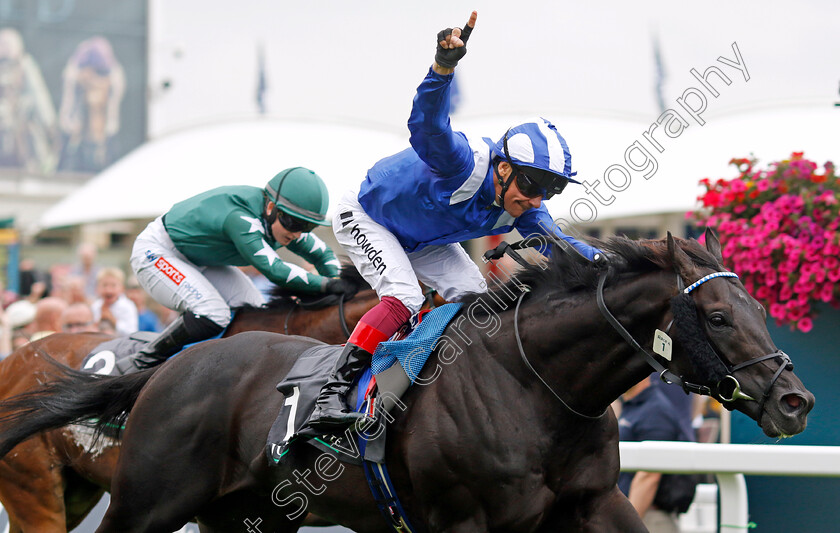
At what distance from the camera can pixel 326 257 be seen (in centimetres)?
543

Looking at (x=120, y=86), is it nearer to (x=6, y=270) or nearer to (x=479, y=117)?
(x=6, y=270)

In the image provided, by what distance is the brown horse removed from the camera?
4699mm

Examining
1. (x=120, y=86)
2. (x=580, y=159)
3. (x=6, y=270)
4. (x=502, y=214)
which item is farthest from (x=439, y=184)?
(x=120, y=86)

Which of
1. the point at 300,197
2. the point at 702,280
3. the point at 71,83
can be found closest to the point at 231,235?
the point at 300,197

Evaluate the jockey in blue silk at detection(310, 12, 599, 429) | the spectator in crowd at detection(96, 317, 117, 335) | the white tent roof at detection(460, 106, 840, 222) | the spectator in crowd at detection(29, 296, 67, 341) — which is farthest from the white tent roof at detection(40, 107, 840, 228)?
the jockey in blue silk at detection(310, 12, 599, 429)

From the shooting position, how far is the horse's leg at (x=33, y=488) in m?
4.70

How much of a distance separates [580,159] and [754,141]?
111 inches

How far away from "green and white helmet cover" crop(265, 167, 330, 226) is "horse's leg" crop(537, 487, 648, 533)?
81.5 inches

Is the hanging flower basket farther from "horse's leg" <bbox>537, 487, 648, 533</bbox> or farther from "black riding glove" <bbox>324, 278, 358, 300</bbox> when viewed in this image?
"black riding glove" <bbox>324, 278, 358, 300</bbox>

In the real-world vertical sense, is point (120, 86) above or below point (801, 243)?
below

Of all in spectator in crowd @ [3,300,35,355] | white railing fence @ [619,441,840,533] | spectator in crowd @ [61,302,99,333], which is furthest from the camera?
spectator in crowd @ [3,300,35,355]

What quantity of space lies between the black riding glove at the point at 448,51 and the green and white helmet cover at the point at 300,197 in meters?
Result: 1.75

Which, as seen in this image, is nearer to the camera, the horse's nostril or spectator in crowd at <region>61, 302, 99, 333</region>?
the horse's nostril

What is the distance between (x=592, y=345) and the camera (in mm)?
3270
